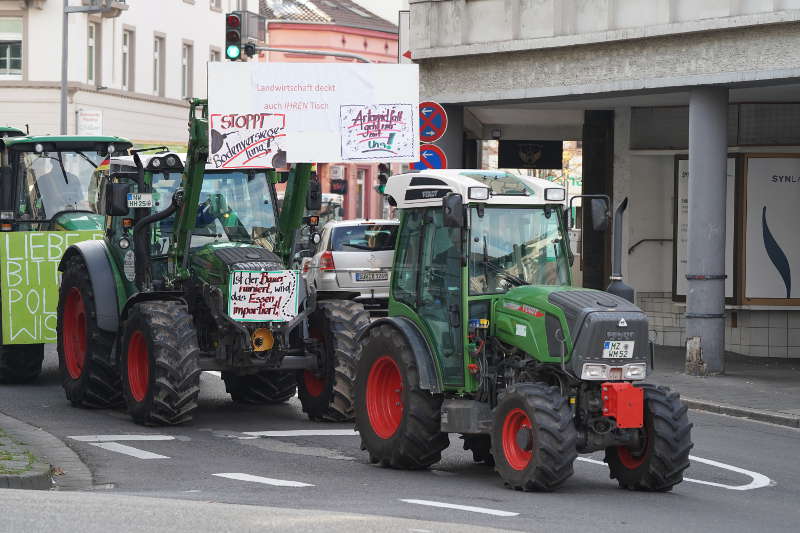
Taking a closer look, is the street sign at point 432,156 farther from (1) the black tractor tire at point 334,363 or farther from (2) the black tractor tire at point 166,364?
(2) the black tractor tire at point 166,364

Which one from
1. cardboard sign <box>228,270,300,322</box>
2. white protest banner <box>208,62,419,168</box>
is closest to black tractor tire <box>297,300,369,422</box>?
cardboard sign <box>228,270,300,322</box>

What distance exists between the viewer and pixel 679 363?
915 inches

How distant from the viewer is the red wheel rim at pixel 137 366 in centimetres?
1574

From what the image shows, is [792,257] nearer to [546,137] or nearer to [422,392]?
[546,137]

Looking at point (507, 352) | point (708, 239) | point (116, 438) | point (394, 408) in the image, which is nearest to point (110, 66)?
point (708, 239)

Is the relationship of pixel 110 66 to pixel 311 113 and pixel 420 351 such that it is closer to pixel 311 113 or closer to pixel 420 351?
pixel 311 113

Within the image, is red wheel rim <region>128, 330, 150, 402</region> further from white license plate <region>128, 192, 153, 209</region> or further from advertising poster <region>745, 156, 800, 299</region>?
advertising poster <region>745, 156, 800, 299</region>

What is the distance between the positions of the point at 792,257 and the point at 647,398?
1289 cm

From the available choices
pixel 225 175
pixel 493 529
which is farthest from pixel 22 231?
pixel 493 529

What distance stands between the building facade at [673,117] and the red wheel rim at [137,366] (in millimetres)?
8615

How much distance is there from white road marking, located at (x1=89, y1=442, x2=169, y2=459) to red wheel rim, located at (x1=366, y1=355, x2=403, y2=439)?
5.81ft

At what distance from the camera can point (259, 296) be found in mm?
15414

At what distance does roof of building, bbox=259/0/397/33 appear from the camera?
255 feet

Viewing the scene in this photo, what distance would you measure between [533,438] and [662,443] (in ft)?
3.06
